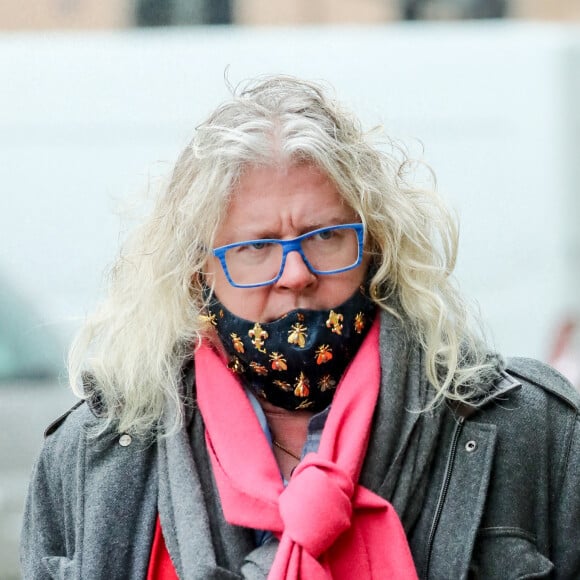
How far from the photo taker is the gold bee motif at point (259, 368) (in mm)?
2504

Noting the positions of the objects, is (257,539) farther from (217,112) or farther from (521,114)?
(521,114)

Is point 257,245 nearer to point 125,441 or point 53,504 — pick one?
point 125,441

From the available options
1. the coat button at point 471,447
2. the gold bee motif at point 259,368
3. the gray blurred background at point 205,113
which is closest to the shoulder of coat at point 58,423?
the gold bee motif at point 259,368

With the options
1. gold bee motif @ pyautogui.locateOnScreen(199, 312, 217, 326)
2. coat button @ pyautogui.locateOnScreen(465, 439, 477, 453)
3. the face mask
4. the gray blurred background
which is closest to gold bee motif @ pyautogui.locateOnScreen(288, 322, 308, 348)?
the face mask

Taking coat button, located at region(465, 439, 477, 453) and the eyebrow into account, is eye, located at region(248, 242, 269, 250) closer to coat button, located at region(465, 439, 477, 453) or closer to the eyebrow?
the eyebrow

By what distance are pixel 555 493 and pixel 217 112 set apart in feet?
3.35

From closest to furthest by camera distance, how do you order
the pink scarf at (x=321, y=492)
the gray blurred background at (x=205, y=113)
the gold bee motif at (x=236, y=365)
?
the pink scarf at (x=321, y=492), the gold bee motif at (x=236, y=365), the gray blurred background at (x=205, y=113)

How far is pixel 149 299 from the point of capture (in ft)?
8.70

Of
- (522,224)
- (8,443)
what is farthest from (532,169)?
(8,443)

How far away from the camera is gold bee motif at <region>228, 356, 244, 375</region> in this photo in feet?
8.42

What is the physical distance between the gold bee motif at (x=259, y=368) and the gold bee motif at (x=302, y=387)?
67 mm

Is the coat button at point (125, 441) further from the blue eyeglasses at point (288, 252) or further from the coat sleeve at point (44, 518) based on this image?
the blue eyeglasses at point (288, 252)

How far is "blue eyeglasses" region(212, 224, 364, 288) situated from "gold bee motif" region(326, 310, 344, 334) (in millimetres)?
84

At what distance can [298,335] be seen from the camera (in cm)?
244
